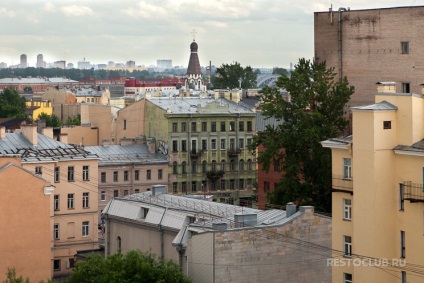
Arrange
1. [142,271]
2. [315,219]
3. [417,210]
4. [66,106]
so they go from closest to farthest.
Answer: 1. [417,210]
2. [142,271]
3. [315,219]
4. [66,106]

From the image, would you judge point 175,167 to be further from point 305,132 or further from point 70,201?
point 305,132

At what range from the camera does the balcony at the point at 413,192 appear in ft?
135


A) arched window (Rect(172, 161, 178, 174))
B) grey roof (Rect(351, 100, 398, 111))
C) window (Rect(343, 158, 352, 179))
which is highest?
grey roof (Rect(351, 100, 398, 111))

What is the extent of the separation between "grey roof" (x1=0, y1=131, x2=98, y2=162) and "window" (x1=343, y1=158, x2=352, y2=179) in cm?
2950

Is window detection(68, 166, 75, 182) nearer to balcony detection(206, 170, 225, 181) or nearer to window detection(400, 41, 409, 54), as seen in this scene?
window detection(400, 41, 409, 54)

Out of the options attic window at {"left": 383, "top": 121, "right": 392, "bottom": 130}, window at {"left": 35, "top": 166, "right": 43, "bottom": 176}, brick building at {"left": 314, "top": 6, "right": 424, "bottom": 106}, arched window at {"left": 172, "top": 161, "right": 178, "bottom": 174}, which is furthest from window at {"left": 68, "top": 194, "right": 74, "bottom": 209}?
attic window at {"left": 383, "top": 121, "right": 392, "bottom": 130}

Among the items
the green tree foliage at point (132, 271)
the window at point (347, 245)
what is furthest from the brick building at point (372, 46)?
the green tree foliage at point (132, 271)

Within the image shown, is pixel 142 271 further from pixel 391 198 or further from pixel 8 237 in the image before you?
pixel 8 237

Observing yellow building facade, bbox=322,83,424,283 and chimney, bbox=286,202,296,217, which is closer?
yellow building facade, bbox=322,83,424,283

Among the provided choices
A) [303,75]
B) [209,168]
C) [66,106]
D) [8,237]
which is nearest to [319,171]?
[303,75]

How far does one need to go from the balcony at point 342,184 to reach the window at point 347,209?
43 cm

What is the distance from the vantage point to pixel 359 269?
42844 mm

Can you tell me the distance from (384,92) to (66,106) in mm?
130946

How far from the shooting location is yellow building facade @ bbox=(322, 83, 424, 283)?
1633 inches
